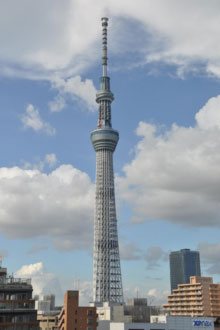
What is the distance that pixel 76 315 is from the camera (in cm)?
13288

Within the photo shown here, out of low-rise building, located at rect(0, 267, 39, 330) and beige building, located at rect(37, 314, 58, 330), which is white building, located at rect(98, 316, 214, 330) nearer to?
low-rise building, located at rect(0, 267, 39, 330)

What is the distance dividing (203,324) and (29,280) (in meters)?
67.7

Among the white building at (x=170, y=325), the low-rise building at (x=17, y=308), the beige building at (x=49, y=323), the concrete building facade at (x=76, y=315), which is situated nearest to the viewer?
the low-rise building at (x=17, y=308)

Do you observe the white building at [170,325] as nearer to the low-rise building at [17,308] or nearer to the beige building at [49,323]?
the low-rise building at [17,308]

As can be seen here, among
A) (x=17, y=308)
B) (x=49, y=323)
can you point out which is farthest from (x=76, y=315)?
(x=49, y=323)

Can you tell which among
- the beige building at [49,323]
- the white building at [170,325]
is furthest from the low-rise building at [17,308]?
the beige building at [49,323]

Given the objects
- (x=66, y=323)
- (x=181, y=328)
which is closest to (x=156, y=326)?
(x=181, y=328)

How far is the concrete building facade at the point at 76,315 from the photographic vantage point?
5182 inches

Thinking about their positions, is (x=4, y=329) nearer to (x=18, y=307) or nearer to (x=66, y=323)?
(x=18, y=307)

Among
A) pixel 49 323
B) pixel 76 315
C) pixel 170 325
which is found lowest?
pixel 49 323

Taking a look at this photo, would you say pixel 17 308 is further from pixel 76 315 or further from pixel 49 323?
pixel 49 323

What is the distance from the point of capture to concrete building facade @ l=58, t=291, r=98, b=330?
132 meters

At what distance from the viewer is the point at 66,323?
131 meters

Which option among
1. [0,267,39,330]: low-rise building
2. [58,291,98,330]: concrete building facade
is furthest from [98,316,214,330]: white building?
[0,267,39,330]: low-rise building
